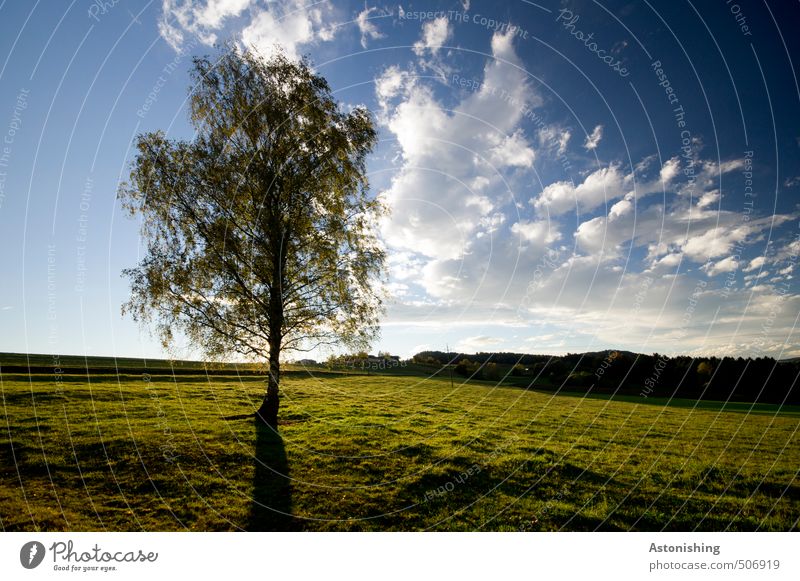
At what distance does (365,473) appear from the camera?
1111 centimetres

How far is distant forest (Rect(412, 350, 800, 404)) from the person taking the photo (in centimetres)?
4325

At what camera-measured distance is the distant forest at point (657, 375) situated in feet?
142

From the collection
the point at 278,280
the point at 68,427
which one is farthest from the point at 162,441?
the point at 278,280

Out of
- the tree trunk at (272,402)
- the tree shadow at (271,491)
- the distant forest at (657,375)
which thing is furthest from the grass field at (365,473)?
the distant forest at (657,375)

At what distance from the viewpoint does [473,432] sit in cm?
1820

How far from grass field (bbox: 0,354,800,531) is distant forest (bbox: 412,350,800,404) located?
23272 mm

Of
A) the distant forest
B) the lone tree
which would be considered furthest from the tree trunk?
the distant forest

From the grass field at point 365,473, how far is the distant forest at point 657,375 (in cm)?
2327

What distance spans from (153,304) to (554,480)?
17.0 m

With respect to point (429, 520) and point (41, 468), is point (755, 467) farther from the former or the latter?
point (41, 468)

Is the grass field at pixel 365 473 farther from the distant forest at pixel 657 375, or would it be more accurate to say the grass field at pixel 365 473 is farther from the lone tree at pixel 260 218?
the distant forest at pixel 657 375

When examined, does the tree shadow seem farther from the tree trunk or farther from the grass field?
the tree trunk

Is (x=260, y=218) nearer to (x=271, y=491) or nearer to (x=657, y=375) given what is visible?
(x=271, y=491)

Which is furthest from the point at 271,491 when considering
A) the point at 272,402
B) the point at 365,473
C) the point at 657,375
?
the point at 657,375
